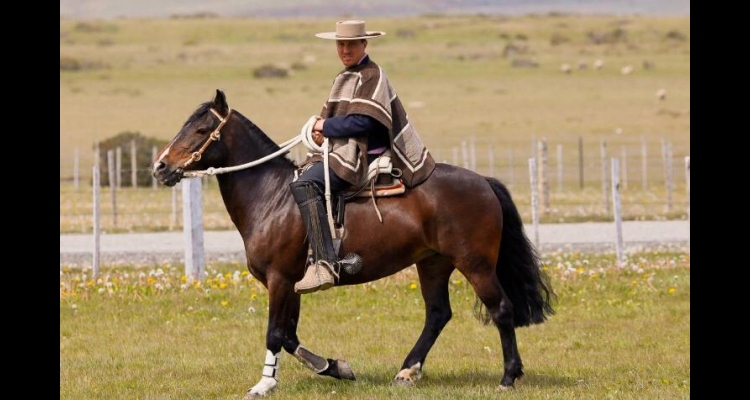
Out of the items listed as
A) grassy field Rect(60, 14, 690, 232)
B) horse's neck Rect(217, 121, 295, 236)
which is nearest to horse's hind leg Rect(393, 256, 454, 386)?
horse's neck Rect(217, 121, 295, 236)

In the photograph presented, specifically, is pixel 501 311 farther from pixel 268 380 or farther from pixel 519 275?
pixel 268 380

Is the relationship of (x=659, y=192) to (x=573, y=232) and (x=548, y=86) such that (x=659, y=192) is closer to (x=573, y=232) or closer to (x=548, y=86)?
(x=573, y=232)

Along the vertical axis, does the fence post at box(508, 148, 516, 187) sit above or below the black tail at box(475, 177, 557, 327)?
above

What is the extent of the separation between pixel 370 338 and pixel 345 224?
3.02 m

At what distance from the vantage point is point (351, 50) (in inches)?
382

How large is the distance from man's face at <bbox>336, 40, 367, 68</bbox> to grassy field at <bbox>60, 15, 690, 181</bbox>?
26.8 meters

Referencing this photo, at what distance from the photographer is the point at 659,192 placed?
117ft

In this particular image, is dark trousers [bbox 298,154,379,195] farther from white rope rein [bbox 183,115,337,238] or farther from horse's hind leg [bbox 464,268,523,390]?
horse's hind leg [bbox 464,268,523,390]

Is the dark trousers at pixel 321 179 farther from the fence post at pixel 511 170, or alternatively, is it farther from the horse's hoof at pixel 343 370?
the fence post at pixel 511 170

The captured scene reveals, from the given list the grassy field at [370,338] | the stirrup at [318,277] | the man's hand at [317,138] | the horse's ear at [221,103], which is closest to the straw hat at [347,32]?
the man's hand at [317,138]

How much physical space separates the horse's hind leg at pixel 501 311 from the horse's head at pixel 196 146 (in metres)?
2.20

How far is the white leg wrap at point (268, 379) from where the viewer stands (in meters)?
9.66

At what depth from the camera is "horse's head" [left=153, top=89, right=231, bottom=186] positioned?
32.1ft
